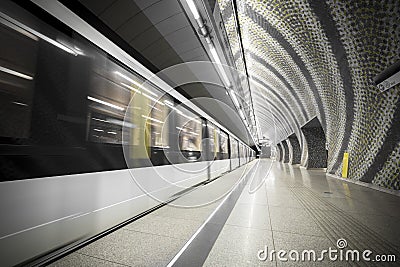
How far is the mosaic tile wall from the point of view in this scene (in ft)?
11.1

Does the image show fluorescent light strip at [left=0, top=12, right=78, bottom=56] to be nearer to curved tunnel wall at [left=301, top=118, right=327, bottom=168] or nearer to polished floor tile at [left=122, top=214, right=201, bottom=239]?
polished floor tile at [left=122, top=214, right=201, bottom=239]

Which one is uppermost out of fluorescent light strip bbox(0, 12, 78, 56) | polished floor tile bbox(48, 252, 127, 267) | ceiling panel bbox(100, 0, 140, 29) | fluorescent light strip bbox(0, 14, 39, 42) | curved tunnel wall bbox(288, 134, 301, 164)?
ceiling panel bbox(100, 0, 140, 29)

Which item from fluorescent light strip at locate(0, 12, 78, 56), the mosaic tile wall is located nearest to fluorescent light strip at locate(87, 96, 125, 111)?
fluorescent light strip at locate(0, 12, 78, 56)

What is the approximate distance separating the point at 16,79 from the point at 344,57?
5580 mm

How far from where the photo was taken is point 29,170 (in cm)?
132

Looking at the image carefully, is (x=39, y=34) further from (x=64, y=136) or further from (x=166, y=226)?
(x=166, y=226)

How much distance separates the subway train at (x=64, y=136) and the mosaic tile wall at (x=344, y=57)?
2.77m

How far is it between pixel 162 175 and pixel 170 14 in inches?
110

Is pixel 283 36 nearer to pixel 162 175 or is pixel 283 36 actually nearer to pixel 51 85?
pixel 162 175

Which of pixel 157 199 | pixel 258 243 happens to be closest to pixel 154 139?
pixel 157 199

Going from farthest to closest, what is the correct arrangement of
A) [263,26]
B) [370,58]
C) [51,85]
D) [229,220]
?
[263,26] → [370,58] → [229,220] → [51,85]

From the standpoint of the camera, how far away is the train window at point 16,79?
1.27 m

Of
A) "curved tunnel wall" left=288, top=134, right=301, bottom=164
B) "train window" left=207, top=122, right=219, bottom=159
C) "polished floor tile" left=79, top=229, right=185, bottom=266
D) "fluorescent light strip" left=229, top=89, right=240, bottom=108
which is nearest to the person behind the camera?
"polished floor tile" left=79, top=229, right=185, bottom=266

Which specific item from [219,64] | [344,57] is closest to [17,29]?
[219,64]
